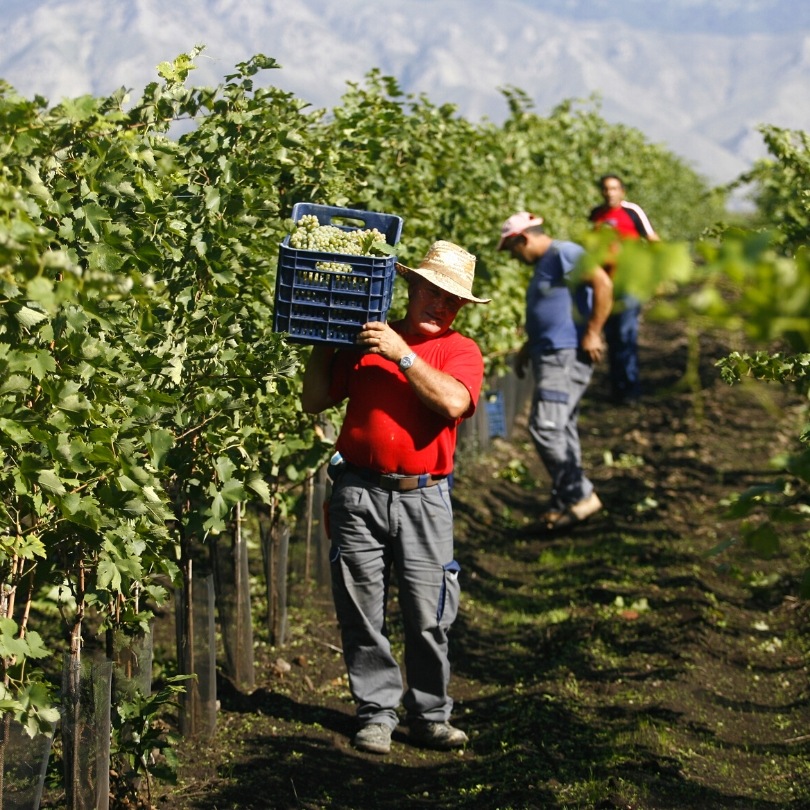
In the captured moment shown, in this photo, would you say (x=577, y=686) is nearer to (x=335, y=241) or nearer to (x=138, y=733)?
(x=138, y=733)

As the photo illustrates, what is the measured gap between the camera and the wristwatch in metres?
4.30

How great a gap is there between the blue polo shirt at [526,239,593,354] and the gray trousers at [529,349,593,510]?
0.25 feet

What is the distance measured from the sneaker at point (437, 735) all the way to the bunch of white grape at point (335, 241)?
1.92 metres

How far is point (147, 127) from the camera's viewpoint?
12.1 feet

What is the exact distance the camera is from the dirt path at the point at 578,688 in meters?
4.53

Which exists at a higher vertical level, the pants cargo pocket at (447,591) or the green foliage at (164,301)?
the green foliage at (164,301)

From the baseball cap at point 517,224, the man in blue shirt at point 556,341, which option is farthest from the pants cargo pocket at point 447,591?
the baseball cap at point 517,224

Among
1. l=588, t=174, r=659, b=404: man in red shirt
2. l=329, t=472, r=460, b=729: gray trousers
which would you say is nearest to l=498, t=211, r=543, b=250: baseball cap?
l=588, t=174, r=659, b=404: man in red shirt

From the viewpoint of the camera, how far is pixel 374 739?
16.1 ft

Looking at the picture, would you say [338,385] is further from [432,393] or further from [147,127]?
[147,127]

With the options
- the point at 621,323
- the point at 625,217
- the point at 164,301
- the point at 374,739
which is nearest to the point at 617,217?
the point at 625,217

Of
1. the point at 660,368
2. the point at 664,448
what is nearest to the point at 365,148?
the point at 664,448

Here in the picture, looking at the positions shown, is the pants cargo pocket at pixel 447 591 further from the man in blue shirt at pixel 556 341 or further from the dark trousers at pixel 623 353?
the dark trousers at pixel 623 353

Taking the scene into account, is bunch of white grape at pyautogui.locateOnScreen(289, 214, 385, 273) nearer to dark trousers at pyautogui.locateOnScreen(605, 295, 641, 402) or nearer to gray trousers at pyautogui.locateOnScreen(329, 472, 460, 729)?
gray trousers at pyautogui.locateOnScreen(329, 472, 460, 729)
